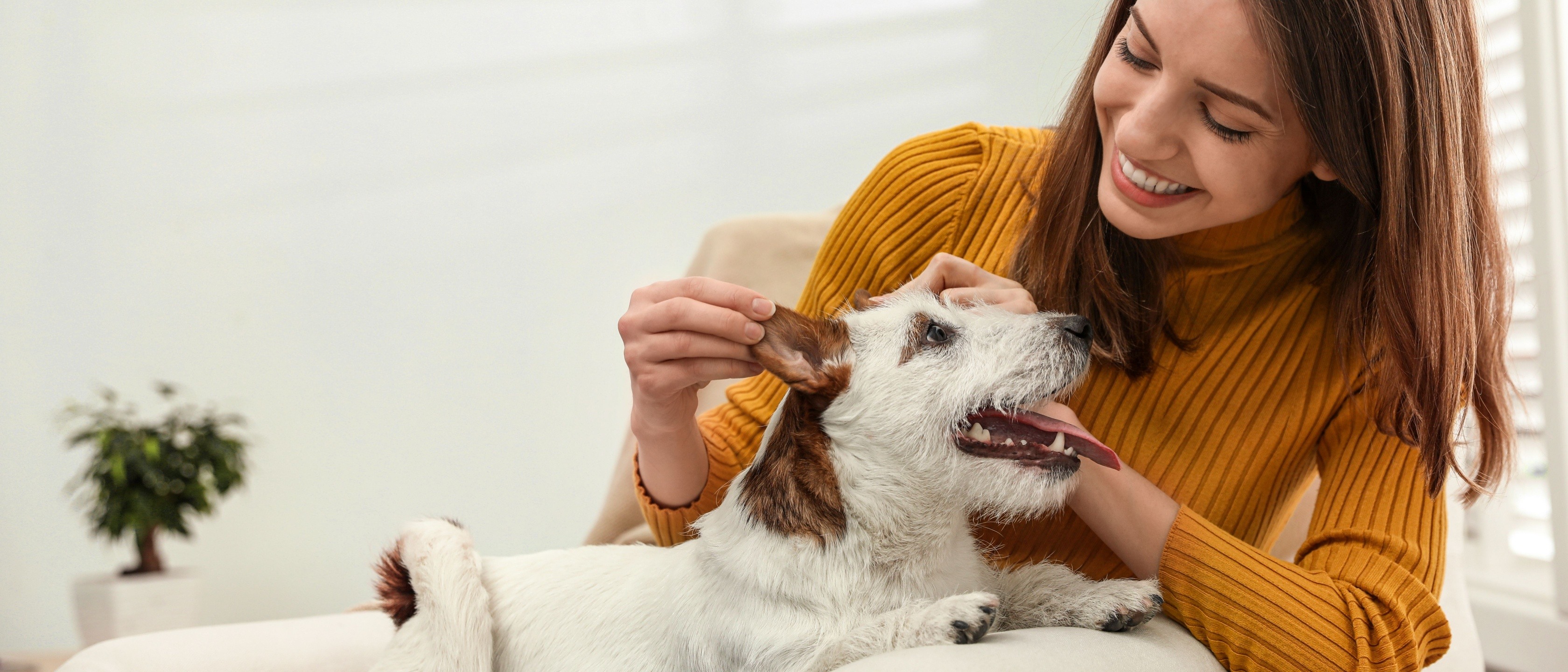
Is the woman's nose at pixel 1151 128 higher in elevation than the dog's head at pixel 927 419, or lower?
higher

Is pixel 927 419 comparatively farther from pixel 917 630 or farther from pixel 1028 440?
pixel 917 630

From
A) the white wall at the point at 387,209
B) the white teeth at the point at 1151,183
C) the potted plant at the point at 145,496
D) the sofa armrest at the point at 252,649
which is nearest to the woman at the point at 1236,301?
the white teeth at the point at 1151,183

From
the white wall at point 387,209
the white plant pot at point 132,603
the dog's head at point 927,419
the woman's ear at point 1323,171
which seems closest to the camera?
the dog's head at point 927,419

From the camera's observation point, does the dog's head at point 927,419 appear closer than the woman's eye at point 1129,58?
Yes

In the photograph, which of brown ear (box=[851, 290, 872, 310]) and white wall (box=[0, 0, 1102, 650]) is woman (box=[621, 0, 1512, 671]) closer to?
brown ear (box=[851, 290, 872, 310])

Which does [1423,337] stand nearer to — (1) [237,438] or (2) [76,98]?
(1) [237,438]

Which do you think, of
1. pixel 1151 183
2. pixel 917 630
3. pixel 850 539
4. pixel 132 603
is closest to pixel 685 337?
pixel 850 539

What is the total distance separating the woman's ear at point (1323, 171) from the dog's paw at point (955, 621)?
69cm

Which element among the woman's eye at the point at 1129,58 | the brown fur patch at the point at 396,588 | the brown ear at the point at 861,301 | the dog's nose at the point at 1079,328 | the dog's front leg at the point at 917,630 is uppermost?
the woman's eye at the point at 1129,58

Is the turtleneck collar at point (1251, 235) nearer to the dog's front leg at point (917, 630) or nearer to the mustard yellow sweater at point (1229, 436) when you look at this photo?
the mustard yellow sweater at point (1229, 436)

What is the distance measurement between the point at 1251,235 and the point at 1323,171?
0.68 feet

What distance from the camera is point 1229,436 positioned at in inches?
55.7

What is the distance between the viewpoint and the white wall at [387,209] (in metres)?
3.79

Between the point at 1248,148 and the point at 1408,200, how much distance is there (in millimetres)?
214
